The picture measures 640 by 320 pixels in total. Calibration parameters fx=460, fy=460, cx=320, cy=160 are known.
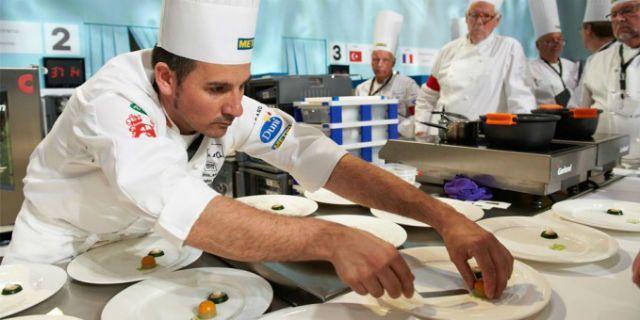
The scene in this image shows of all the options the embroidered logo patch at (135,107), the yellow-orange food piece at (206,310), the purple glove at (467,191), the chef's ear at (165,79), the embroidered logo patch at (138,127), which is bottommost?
the yellow-orange food piece at (206,310)

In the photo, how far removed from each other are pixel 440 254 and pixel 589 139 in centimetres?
117

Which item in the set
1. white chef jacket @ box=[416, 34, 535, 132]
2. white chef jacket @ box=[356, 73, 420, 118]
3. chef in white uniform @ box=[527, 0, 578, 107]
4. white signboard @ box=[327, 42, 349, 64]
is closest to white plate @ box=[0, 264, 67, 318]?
white chef jacket @ box=[416, 34, 535, 132]

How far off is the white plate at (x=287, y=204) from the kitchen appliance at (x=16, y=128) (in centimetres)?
139

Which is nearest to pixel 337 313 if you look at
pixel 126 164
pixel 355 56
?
pixel 126 164

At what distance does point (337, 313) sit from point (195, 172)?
0.70 meters

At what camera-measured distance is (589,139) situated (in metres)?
1.87

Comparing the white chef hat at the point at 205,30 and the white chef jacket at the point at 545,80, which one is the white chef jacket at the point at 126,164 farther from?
the white chef jacket at the point at 545,80

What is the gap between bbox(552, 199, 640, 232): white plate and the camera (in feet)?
4.17

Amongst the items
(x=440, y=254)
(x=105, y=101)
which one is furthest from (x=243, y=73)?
(x=440, y=254)

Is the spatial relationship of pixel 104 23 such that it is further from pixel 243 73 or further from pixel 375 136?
pixel 243 73

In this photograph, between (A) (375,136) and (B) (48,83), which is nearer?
(A) (375,136)

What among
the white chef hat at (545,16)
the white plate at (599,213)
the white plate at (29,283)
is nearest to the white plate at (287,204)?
the white plate at (29,283)

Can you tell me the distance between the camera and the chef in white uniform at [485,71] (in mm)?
3467

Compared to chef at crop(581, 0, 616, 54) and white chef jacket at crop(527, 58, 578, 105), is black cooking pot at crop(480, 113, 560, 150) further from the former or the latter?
white chef jacket at crop(527, 58, 578, 105)
